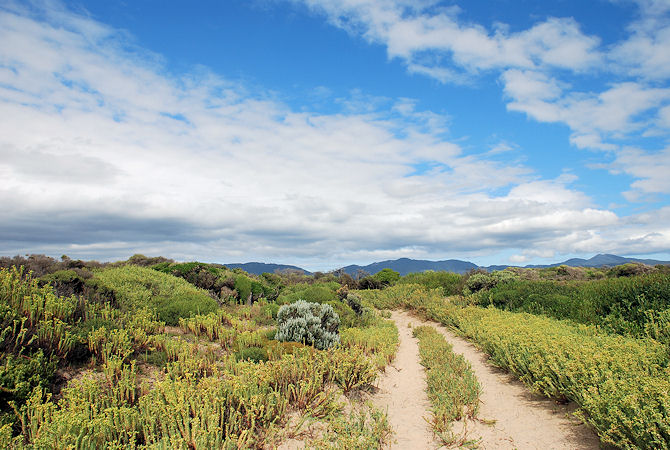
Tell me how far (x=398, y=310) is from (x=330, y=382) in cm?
1336

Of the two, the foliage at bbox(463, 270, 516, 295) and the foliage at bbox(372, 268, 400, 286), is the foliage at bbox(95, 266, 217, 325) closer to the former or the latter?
the foliage at bbox(463, 270, 516, 295)

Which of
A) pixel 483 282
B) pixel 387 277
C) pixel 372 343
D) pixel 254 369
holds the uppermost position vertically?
pixel 483 282

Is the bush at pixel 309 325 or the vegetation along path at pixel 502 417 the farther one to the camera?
the bush at pixel 309 325

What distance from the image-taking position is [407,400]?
280 inches

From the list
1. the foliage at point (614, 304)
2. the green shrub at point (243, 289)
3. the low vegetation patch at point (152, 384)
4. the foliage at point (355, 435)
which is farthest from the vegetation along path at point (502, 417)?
the green shrub at point (243, 289)

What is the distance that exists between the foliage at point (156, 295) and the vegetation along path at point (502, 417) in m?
5.83

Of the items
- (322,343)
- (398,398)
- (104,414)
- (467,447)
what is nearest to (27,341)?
(104,414)

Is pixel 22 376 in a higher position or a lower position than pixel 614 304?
lower

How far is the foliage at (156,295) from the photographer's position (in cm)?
1019

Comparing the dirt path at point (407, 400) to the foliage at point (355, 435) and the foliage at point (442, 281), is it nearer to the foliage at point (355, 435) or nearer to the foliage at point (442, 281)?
the foliage at point (355, 435)

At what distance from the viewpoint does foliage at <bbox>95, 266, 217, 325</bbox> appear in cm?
1019

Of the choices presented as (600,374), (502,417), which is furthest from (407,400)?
(600,374)

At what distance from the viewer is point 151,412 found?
4.71m

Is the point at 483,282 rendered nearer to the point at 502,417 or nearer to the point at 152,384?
the point at 502,417
